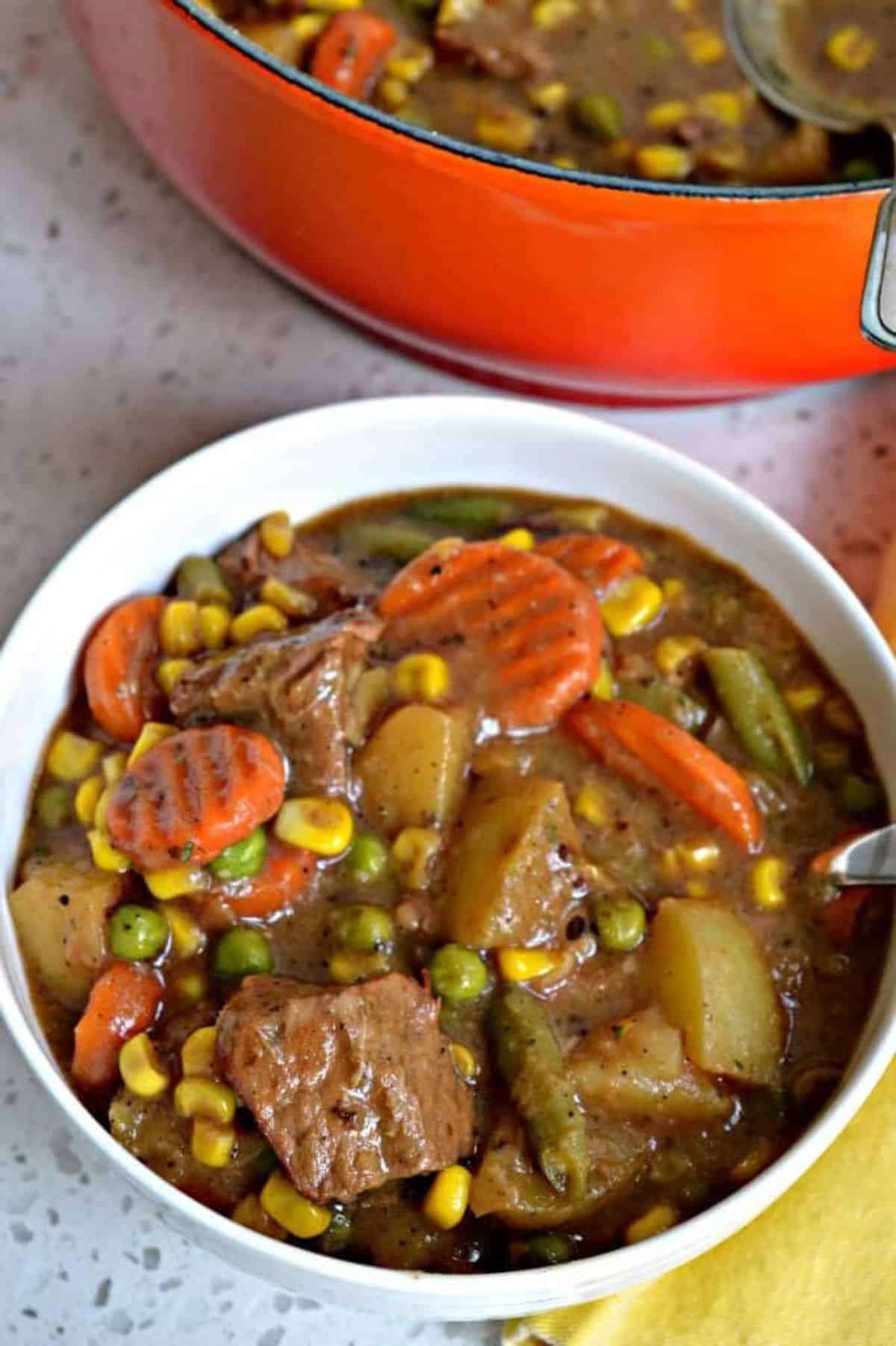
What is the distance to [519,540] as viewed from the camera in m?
2.36

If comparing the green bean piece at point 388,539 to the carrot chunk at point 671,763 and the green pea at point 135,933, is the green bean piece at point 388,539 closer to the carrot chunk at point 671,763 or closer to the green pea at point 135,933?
the carrot chunk at point 671,763

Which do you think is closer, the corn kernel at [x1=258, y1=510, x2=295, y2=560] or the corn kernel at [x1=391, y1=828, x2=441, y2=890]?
the corn kernel at [x1=391, y1=828, x2=441, y2=890]

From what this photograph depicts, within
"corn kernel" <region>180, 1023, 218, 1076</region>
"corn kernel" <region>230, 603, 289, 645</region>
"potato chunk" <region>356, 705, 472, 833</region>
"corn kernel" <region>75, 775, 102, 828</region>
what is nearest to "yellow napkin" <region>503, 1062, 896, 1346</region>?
"corn kernel" <region>180, 1023, 218, 1076</region>

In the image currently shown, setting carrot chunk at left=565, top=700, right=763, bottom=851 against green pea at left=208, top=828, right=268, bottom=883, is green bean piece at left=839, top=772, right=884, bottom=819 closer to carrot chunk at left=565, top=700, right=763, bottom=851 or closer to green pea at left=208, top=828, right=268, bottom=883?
carrot chunk at left=565, top=700, right=763, bottom=851

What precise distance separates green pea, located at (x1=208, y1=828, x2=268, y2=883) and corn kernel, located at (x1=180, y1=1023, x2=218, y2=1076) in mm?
196

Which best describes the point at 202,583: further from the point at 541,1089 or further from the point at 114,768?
the point at 541,1089

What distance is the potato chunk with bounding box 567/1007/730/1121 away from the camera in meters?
1.97

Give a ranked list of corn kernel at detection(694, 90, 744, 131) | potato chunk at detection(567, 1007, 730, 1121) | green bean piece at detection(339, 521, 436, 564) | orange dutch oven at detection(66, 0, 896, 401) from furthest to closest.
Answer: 1. corn kernel at detection(694, 90, 744, 131)
2. green bean piece at detection(339, 521, 436, 564)
3. orange dutch oven at detection(66, 0, 896, 401)
4. potato chunk at detection(567, 1007, 730, 1121)

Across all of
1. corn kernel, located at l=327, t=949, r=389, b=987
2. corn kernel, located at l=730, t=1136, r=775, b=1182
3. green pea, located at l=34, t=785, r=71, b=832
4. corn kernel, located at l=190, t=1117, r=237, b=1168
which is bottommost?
corn kernel, located at l=730, t=1136, r=775, b=1182

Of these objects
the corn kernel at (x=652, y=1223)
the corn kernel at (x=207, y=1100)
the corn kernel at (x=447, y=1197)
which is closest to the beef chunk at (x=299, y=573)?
the corn kernel at (x=207, y=1100)

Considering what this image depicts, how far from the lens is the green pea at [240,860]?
2.06m

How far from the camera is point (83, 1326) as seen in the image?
211cm

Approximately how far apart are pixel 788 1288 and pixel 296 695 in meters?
Result: 0.97

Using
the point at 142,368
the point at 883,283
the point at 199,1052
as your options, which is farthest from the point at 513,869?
the point at 142,368
